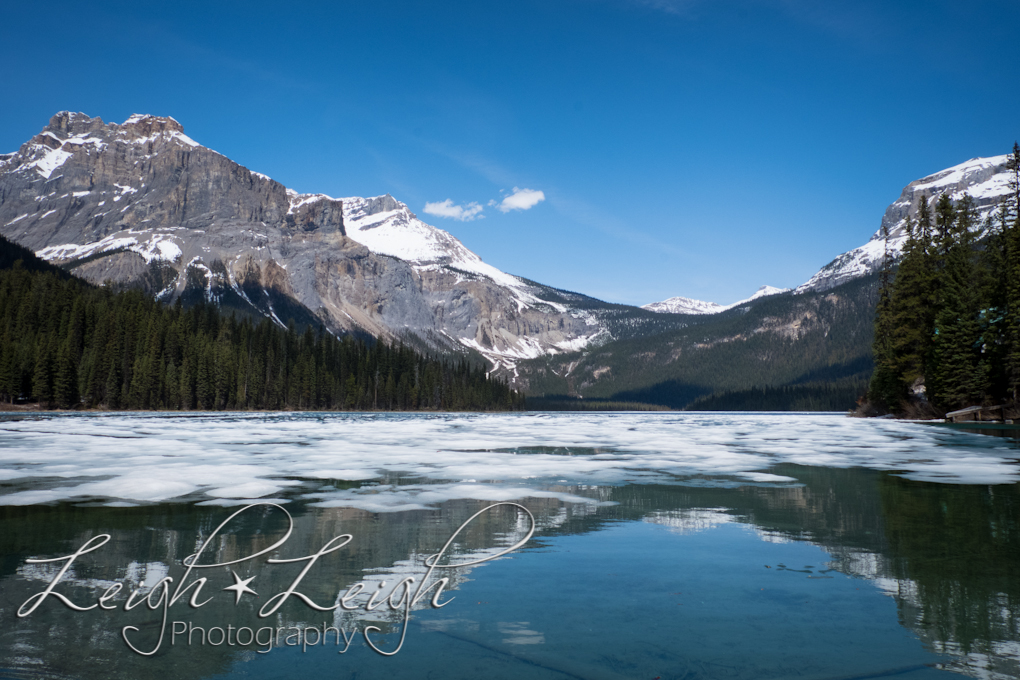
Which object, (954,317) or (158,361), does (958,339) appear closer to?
(954,317)

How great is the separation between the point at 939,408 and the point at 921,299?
12221 millimetres

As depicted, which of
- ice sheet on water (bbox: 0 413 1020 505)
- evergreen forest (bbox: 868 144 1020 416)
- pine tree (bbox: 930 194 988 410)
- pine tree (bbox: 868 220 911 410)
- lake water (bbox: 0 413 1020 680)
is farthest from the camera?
pine tree (bbox: 868 220 911 410)

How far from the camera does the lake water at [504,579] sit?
5.23m

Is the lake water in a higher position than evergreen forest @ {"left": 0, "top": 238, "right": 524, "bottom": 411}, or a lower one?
lower

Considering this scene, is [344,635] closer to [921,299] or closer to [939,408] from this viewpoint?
[939,408]

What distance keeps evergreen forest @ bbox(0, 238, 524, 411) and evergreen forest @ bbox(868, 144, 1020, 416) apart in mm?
105646

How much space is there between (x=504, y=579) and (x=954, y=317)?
59.0 metres

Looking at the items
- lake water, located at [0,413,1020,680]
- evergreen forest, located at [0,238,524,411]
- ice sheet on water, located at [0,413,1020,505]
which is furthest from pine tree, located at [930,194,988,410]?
evergreen forest, located at [0,238,524,411]

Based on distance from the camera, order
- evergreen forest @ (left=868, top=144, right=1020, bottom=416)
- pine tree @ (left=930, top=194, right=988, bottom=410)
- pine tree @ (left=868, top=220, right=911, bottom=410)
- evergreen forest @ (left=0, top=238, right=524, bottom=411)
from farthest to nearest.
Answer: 1. evergreen forest @ (left=0, top=238, right=524, bottom=411)
2. pine tree @ (left=868, top=220, right=911, bottom=410)
3. pine tree @ (left=930, top=194, right=988, bottom=410)
4. evergreen forest @ (left=868, top=144, right=1020, bottom=416)

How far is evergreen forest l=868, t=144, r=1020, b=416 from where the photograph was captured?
164 feet

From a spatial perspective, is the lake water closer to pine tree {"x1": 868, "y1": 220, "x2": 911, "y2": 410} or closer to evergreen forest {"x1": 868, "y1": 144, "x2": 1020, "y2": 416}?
evergreen forest {"x1": 868, "y1": 144, "x2": 1020, "y2": 416}

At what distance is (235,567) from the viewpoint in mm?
7961

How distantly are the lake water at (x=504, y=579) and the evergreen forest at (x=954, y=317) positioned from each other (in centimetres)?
4285

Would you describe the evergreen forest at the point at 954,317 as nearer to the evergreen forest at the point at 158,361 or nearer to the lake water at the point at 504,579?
the lake water at the point at 504,579
